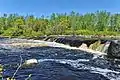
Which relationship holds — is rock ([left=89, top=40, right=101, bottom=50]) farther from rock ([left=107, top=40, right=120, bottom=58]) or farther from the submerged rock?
the submerged rock

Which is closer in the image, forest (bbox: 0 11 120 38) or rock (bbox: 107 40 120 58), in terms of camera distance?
rock (bbox: 107 40 120 58)

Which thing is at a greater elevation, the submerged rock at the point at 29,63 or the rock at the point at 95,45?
the rock at the point at 95,45

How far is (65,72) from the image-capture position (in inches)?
826

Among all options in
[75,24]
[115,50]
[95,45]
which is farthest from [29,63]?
[75,24]

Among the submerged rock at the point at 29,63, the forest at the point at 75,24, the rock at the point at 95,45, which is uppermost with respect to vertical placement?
the forest at the point at 75,24

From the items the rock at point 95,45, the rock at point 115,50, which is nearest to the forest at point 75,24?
the rock at point 95,45

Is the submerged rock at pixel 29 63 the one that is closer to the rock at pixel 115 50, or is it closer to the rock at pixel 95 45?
the rock at pixel 115 50

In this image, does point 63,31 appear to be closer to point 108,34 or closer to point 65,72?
point 108,34

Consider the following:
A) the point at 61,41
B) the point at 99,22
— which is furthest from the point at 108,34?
the point at 61,41

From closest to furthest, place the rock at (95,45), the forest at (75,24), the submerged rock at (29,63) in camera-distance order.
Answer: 1. the submerged rock at (29,63)
2. the rock at (95,45)
3. the forest at (75,24)

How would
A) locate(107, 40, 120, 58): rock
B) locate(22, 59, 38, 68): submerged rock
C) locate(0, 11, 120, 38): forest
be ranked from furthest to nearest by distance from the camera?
locate(0, 11, 120, 38): forest, locate(107, 40, 120, 58): rock, locate(22, 59, 38, 68): submerged rock

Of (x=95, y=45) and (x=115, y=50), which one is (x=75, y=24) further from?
(x=115, y=50)

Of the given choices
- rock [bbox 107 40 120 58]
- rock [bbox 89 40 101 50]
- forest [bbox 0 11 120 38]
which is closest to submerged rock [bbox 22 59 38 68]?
rock [bbox 107 40 120 58]

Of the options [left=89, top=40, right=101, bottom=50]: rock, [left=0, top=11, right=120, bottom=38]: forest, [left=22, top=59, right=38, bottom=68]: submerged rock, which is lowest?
[left=22, top=59, right=38, bottom=68]: submerged rock
